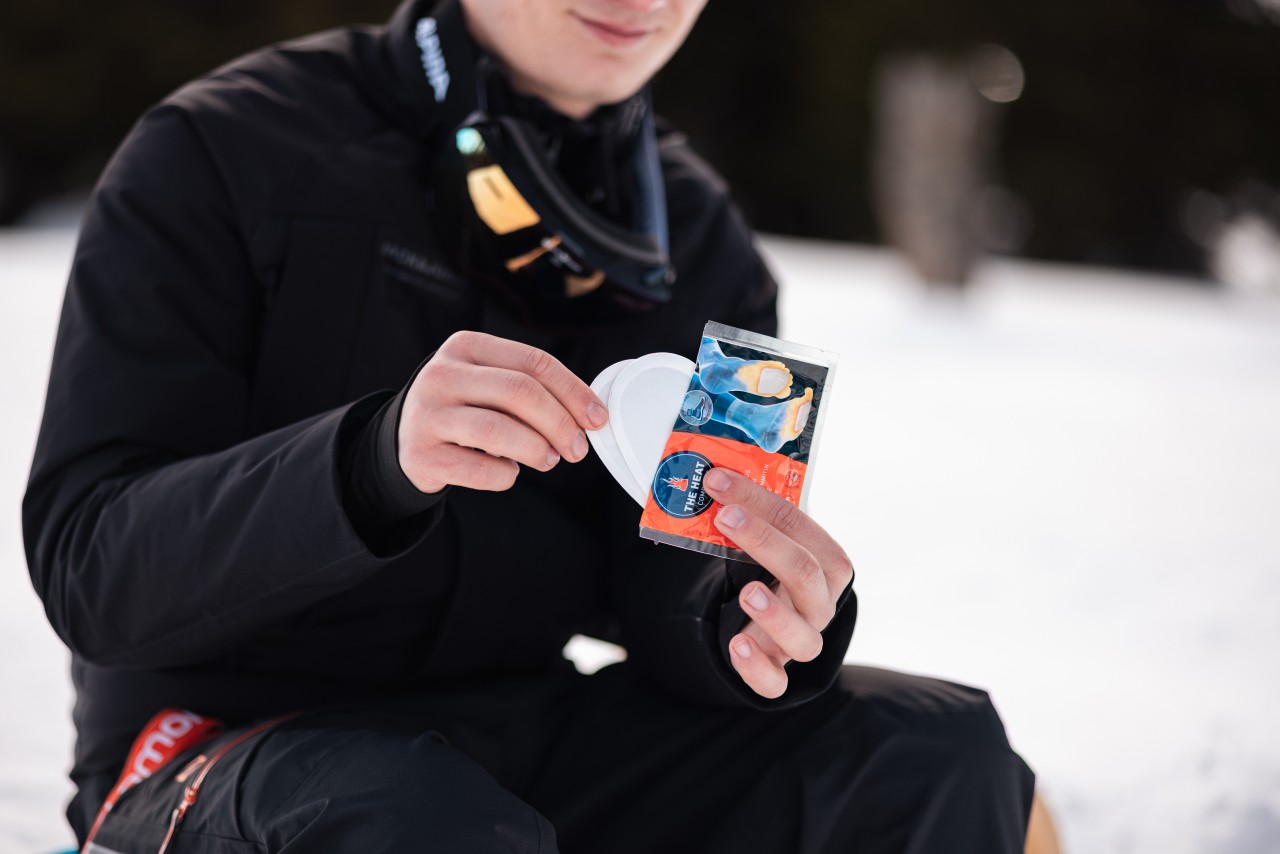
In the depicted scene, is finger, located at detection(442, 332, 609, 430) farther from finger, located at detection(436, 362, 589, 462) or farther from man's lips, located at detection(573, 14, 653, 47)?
Answer: man's lips, located at detection(573, 14, 653, 47)

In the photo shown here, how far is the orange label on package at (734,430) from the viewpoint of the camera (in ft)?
3.11

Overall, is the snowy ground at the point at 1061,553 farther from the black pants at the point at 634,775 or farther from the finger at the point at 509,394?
the finger at the point at 509,394

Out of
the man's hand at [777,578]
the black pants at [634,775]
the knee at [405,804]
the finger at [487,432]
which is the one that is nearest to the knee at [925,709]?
the black pants at [634,775]

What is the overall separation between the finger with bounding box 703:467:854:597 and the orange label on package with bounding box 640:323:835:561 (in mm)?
21

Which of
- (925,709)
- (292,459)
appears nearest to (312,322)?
(292,459)

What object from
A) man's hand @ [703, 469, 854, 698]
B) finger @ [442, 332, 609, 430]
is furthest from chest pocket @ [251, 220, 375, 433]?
man's hand @ [703, 469, 854, 698]

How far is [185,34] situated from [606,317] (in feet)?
31.4

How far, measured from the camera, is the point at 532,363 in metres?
0.88

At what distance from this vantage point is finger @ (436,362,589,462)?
86 cm

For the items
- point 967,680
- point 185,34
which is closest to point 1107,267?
point 185,34

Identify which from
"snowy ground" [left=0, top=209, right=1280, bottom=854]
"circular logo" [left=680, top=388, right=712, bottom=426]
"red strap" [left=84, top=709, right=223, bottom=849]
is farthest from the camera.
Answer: "snowy ground" [left=0, top=209, right=1280, bottom=854]

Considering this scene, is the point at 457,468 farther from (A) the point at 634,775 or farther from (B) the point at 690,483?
(A) the point at 634,775

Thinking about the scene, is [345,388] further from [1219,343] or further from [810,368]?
[1219,343]

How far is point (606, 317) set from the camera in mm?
1289
